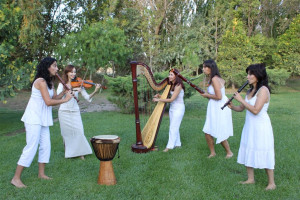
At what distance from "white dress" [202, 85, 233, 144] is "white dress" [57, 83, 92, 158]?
105 inches

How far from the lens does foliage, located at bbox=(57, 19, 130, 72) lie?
22.8 meters

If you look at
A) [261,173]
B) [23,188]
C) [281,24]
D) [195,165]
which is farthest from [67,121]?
[281,24]

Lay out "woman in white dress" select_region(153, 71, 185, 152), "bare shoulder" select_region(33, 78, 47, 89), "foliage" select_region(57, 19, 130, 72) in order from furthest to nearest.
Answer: "foliage" select_region(57, 19, 130, 72) → "woman in white dress" select_region(153, 71, 185, 152) → "bare shoulder" select_region(33, 78, 47, 89)

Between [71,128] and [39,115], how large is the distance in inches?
56.5

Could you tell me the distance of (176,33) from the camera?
29359 millimetres

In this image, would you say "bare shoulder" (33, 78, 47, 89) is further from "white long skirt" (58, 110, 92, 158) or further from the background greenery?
the background greenery

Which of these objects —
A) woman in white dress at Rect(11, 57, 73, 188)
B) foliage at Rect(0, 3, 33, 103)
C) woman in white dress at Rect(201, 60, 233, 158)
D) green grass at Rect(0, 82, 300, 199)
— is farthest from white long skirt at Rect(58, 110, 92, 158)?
foliage at Rect(0, 3, 33, 103)

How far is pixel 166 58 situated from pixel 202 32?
4502 millimetres

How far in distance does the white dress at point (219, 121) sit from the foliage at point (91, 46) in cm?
1745

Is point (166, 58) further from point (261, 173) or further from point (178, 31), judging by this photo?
point (261, 173)

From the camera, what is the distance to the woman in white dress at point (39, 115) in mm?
4613

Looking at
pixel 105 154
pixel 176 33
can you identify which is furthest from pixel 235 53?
pixel 105 154

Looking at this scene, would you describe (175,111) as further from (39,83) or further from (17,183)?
(17,183)

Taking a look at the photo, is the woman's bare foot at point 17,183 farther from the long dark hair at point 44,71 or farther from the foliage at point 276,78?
the foliage at point 276,78
